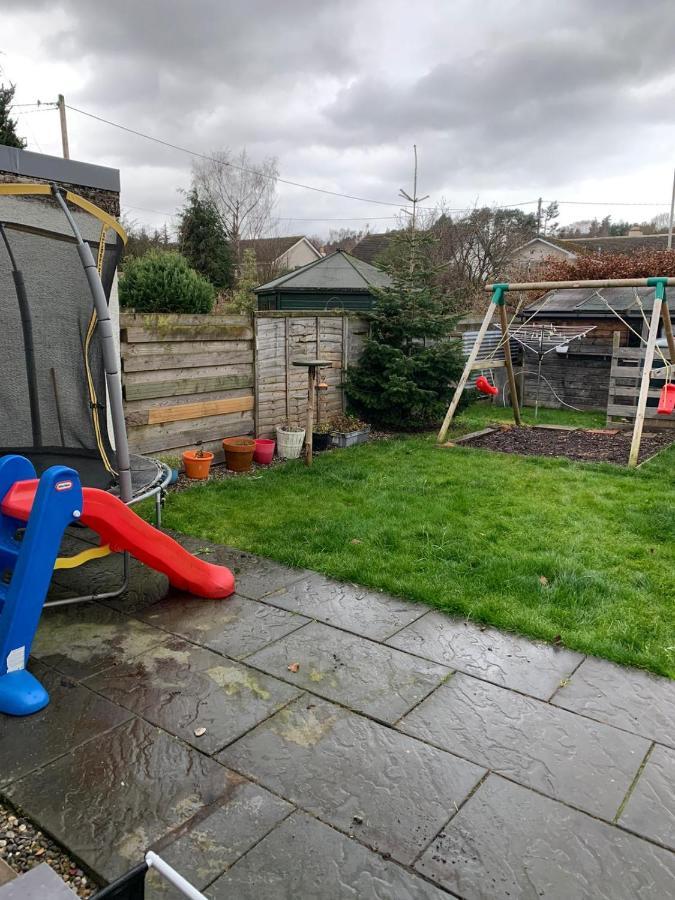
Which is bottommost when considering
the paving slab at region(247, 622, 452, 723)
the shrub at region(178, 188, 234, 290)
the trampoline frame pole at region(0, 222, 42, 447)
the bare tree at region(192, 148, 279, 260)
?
the paving slab at region(247, 622, 452, 723)

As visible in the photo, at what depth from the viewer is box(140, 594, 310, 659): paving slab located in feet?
9.80

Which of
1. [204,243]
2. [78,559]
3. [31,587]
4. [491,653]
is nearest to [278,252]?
[204,243]

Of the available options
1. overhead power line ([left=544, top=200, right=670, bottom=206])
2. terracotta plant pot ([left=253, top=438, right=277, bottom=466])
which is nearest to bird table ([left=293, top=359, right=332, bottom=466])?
terracotta plant pot ([left=253, top=438, right=277, bottom=466])

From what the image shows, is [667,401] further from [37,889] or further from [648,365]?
[37,889]

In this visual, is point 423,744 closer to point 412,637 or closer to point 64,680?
point 412,637

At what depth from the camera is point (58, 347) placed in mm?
3568

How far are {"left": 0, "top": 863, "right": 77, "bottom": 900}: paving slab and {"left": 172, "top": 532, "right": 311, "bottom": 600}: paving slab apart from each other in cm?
215

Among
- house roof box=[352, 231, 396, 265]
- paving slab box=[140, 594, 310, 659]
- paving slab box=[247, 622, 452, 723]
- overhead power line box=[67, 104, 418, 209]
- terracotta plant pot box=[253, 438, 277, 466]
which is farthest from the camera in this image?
house roof box=[352, 231, 396, 265]

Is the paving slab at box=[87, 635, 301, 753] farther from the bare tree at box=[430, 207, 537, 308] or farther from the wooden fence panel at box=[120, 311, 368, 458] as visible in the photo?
the bare tree at box=[430, 207, 537, 308]

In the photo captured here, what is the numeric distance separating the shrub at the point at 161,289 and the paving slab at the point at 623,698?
566 cm

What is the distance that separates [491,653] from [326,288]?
9.71m

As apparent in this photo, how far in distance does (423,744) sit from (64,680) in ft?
4.95

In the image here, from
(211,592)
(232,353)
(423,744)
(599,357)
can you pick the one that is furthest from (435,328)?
(423,744)

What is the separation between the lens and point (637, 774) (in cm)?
214
